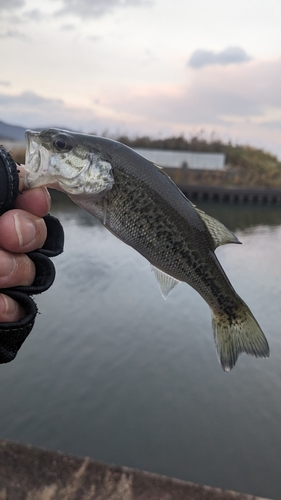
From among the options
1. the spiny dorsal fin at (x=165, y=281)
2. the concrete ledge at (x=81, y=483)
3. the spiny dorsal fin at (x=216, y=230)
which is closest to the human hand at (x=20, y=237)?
the spiny dorsal fin at (x=165, y=281)

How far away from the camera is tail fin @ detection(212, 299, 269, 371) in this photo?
88.9 inches

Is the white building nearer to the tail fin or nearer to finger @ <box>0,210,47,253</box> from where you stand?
the tail fin

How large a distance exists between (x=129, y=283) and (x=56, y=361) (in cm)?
533

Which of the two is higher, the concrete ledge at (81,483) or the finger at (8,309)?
the finger at (8,309)

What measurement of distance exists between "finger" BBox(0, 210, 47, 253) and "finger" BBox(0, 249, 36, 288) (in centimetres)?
5

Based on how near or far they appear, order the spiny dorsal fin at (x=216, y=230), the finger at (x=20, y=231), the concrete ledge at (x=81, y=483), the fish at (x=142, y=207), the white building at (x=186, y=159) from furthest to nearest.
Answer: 1. the white building at (x=186, y=159)
2. the concrete ledge at (x=81, y=483)
3. the spiny dorsal fin at (x=216, y=230)
4. the fish at (x=142, y=207)
5. the finger at (x=20, y=231)

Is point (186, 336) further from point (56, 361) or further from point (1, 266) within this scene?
point (1, 266)

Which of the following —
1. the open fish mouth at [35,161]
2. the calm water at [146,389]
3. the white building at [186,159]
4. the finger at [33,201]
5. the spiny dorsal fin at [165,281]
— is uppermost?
the open fish mouth at [35,161]

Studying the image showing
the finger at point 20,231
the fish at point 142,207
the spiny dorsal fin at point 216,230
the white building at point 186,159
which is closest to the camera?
the finger at point 20,231

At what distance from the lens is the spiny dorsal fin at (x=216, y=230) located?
7.63 feet

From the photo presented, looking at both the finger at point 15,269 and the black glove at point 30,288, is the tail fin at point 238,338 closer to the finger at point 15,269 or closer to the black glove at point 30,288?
the black glove at point 30,288

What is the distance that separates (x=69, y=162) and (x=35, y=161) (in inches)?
8.2

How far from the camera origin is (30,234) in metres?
2.07

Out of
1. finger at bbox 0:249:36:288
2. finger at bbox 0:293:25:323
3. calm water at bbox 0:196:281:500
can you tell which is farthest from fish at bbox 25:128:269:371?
calm water at bbox 0:196:281:500
